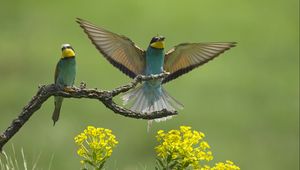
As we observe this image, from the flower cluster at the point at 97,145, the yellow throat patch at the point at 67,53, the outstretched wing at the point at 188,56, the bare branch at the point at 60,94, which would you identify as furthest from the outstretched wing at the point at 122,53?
the bare branch at the point at 60,94

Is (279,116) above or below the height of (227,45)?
below

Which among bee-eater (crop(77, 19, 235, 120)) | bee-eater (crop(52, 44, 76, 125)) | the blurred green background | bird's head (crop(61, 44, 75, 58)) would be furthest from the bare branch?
the blurred green background

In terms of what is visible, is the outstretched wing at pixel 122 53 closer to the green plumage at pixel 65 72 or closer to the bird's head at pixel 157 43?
the bird's head at pixel 157 43

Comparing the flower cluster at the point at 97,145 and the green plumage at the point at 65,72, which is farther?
the green plumage at the point at 65,72

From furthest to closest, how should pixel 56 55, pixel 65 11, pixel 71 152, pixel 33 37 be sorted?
pixel 65 11 → pixel 33 37 → pixel 56 55 → pixel 71 152

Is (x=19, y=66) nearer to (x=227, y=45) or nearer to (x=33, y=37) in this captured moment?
(x=33, y=37)

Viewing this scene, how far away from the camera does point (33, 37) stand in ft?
30.1

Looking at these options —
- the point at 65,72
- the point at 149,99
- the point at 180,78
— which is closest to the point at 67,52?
the point at 65,72

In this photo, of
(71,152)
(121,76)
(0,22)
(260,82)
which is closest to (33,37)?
(0,22)

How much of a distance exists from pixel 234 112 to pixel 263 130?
350 mm

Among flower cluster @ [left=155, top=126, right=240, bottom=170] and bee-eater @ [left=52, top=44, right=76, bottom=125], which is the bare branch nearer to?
flower cluster @ [left=155, top=126, right=240, bottom=170]

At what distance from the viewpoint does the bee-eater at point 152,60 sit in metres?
4.72

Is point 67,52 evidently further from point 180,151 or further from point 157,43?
point 180,151

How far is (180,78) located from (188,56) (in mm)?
3736
